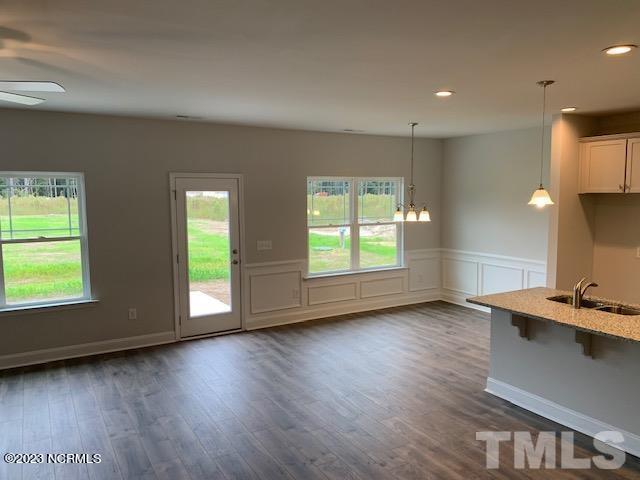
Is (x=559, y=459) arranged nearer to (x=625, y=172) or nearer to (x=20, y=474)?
(x=625, y=172)

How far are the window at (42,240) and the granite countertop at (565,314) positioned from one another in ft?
13.4

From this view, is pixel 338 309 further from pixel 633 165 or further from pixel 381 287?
pixel 633 165

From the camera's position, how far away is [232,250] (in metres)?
5.86

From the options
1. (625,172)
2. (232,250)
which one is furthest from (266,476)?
(625,172)

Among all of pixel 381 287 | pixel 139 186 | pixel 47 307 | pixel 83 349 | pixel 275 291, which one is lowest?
pixel 83 349

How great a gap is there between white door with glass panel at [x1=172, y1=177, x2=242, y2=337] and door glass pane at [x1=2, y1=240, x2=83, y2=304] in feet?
3.57

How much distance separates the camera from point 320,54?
2.78m

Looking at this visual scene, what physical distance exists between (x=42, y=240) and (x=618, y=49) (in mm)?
5190

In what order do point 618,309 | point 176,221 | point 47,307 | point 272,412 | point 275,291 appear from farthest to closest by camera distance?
1. point 275,291
2. point 176,221
3. point 47,307
4. point 272,412
5. point 618,309

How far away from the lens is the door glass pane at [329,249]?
659 centimetres

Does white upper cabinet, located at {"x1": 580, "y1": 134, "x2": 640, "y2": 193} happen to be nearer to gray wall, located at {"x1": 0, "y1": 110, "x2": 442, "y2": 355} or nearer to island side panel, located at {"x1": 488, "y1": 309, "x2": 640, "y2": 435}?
island side panel, located at {"x1": 488, "y1": 309, "x2": 640, "y2": 435}

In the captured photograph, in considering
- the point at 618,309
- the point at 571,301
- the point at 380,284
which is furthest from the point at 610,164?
the point at 380,284

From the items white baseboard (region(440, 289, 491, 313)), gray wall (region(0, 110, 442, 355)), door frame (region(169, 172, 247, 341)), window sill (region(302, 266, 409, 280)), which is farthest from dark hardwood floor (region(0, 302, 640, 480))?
white baseboard (region(440, 289, 491, 313))

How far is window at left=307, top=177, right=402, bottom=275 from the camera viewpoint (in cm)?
658
